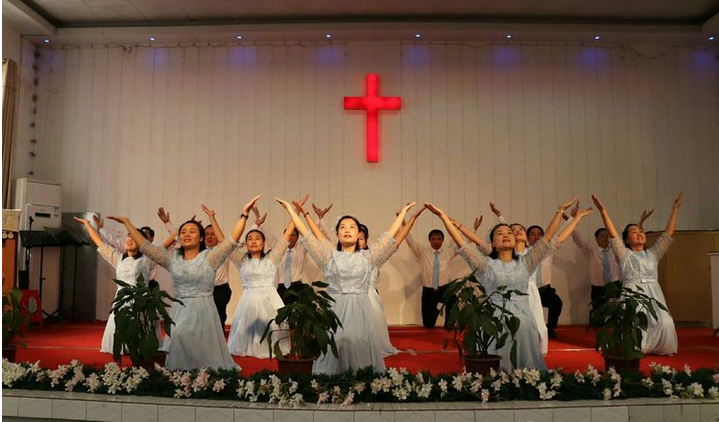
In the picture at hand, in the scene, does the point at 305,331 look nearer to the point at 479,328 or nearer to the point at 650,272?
the point at 479,328

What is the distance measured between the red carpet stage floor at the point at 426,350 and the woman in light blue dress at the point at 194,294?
489mm

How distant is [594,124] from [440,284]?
3.65m

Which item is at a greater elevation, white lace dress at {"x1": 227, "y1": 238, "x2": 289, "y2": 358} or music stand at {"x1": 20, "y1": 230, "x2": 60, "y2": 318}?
music stand at {"x1": 20, "y1": 230, "x2": 60, "y2": 318}

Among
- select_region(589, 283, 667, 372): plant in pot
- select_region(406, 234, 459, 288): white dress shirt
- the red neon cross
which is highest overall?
the red neon cross

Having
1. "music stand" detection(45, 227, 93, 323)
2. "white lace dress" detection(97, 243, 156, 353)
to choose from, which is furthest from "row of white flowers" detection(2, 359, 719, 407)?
"music stand" detection(45, 227, 93, 323)

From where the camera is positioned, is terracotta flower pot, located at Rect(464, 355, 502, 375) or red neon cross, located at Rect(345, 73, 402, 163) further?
red neon cross, located at Rect(345, 73, 402, 163)

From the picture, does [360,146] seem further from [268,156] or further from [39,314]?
[39,314]

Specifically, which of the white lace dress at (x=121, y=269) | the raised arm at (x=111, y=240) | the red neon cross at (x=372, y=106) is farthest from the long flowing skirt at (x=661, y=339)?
the raised arm at (x=111, y=240)

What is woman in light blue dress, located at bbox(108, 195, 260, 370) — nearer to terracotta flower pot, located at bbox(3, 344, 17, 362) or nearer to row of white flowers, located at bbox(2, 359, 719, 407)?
row of white flowers, located at bbox(2, 359, 719, 407)

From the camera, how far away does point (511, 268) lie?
4609 millimetres

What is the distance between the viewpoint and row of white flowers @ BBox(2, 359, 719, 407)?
140 inches

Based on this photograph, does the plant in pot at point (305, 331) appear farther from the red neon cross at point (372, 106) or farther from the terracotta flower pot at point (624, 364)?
the red neon cross at point (372, 106)

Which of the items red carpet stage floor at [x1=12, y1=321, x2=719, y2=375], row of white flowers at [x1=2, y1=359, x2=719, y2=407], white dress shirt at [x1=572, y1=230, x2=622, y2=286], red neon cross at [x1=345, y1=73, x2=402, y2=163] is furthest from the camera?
red neon cross at [x1=345, y1=73, x2=402, y2=163]

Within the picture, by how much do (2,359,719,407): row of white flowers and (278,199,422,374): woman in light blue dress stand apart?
52 cm
